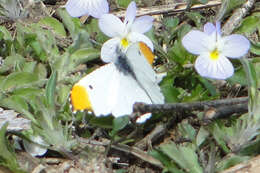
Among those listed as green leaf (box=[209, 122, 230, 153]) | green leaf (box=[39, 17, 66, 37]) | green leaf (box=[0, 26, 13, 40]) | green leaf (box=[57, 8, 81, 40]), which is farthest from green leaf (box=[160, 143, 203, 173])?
green leaf (box=[0, 26, 13, 40])

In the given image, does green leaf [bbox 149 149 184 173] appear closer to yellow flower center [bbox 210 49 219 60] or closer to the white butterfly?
the white butterfly

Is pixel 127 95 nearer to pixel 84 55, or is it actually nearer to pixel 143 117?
pixel 143 117

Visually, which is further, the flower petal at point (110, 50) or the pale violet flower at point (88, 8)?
the pale violet flower at point (88, 8)

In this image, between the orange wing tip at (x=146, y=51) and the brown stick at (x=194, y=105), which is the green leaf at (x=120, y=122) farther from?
the orange wing tip at (x=146, y=51)

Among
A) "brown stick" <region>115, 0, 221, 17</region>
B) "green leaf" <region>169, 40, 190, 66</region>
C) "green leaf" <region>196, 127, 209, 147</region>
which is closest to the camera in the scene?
"green leaf" <region>196, 127, 209, 147</region>

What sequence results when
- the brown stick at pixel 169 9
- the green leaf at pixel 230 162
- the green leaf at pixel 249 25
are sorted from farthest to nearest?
the brown stick at pixel 169 9 → the green leaf at pixel 249 25 → the green leaf at pixel 230 162

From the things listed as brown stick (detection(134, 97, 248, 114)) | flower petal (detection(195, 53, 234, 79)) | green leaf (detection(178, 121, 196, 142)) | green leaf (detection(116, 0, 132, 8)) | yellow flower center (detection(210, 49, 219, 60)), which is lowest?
green leaf (detection(178, 121, 196, 142))

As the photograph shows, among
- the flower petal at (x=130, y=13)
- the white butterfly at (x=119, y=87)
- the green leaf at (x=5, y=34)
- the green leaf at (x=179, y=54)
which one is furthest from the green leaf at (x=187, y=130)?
the green leaf at (x=5, y=34)

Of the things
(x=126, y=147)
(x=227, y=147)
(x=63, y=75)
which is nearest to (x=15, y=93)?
(x=63, y=75)

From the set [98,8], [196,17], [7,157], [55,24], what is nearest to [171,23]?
[196,17]
